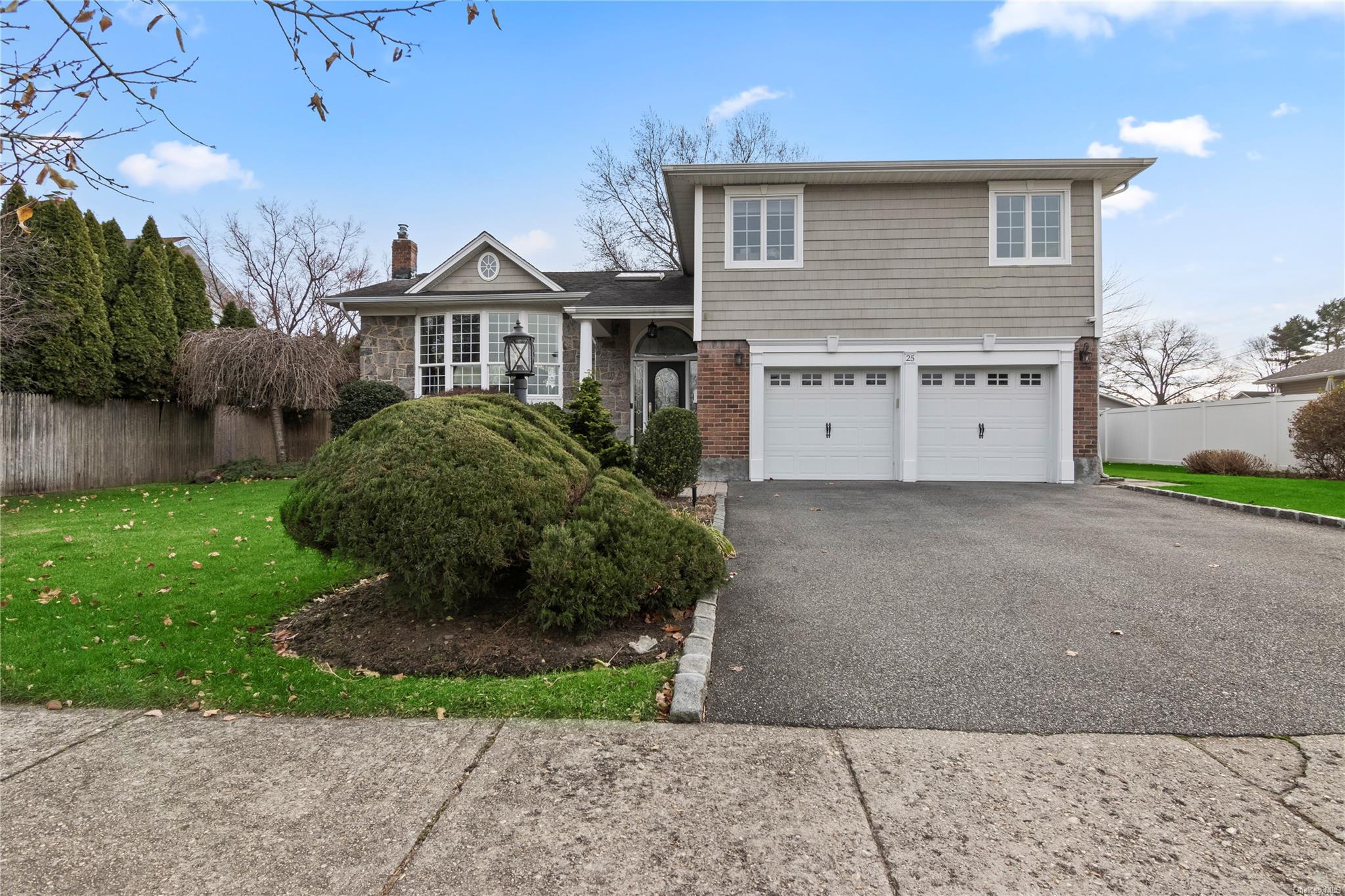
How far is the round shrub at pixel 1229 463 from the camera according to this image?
43.1 feet

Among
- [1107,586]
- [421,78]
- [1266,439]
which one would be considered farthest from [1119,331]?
[421,78]

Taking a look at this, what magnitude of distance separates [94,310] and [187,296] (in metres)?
2.74

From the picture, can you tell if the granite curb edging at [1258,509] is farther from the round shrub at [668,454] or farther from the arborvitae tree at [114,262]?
the arborvitae tree at [114,262]

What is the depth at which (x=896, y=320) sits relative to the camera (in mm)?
10992

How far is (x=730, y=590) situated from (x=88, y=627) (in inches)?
161

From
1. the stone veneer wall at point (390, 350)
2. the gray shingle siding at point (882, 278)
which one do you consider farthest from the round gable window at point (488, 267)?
the gray shingle siding at point (882, 278)

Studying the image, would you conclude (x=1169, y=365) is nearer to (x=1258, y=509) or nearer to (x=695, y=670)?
(x=1258, y=509)

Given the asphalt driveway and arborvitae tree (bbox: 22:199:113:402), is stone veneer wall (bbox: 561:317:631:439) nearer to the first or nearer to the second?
the asphalt driveway

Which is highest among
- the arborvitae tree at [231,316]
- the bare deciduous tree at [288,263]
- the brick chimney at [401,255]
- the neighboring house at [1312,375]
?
the bare deciduous tree at [288,263]

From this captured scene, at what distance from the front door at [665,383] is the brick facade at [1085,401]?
282 inches

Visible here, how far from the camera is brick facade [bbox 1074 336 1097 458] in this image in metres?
10.7

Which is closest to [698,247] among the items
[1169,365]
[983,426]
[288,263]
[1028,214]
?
[1028,214]

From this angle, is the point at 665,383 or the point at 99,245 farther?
the point at 665,383

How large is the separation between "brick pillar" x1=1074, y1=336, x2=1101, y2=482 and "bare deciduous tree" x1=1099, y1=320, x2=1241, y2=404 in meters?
24.6
